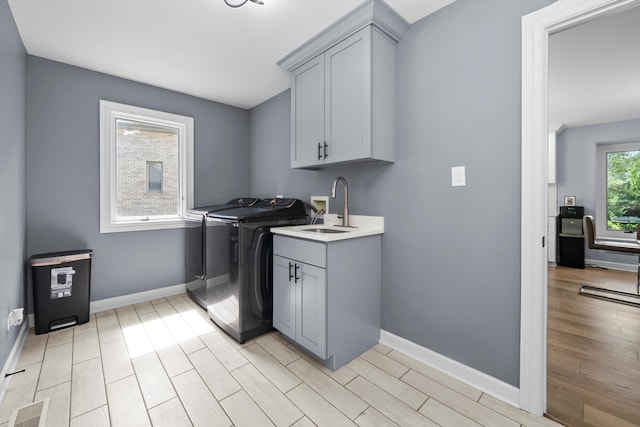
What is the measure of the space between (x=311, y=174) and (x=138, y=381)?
2.12m

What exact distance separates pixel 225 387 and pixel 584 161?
21.1ft

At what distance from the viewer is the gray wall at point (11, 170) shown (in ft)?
5.21

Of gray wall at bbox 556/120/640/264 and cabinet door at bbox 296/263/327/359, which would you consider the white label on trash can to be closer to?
cabinet door at bbox 296/263/327/359

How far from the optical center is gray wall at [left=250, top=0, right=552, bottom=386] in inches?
58.2

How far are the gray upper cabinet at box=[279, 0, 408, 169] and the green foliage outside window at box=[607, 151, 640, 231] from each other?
17.2ft

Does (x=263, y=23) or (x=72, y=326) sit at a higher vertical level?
(x=263, y=23)

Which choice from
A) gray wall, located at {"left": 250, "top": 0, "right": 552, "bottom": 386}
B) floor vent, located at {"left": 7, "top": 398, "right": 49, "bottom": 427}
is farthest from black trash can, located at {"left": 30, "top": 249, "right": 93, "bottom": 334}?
gray wall, located at {"left": 250, "top": 0, "right": 552, "bottom": 386}

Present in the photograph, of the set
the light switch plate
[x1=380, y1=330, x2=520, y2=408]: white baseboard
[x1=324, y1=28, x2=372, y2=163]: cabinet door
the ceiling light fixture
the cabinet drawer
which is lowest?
[x1=380, y1=330, x2=520, y2=408]: white baseboard

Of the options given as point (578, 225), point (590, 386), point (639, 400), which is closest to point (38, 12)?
point (590, 386)

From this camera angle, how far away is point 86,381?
1625 mm

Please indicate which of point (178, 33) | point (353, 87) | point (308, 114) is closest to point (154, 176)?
point (178, 33)

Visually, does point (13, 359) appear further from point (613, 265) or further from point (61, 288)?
point (613, 265)

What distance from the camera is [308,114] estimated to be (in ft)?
7.25

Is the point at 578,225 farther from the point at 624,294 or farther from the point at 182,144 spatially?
the point at 182,144
